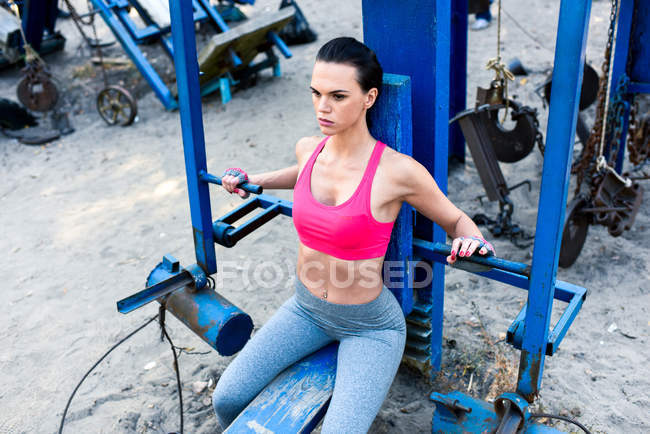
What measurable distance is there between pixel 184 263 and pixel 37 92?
13.7 feet

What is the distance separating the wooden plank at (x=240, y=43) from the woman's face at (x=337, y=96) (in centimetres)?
486

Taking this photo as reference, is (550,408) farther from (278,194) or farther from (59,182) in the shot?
(59,182)

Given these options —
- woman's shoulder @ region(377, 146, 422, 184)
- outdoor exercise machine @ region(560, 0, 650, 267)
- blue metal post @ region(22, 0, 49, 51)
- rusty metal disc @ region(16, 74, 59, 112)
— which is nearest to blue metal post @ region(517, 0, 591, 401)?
woman's shoulder @ region(377, 146, 422, 184)

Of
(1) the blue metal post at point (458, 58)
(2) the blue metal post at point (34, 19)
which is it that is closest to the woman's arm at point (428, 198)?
(1) the blue metal post at point (458, 58)

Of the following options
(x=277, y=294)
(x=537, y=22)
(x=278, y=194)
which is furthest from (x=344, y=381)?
(x=537, y=22)

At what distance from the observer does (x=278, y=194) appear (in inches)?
210

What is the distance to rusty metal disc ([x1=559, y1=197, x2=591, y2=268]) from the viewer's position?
3750 mm

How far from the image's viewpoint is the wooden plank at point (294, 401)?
2.05 metres

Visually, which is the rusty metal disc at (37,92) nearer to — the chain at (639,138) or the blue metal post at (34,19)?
the blue metal post at (34,19)

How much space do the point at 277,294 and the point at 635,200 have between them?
260 cm

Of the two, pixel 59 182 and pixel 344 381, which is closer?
pixel 344 381

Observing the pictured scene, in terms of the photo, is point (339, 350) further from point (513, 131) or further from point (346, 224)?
point (513, 131)

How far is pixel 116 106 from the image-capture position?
→ 23.2 ft

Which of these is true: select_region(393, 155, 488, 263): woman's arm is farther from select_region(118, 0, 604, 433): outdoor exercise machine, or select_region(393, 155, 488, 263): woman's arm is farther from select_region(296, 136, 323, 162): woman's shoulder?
select_region(296, 136, 323, 162): woman's shoulder
